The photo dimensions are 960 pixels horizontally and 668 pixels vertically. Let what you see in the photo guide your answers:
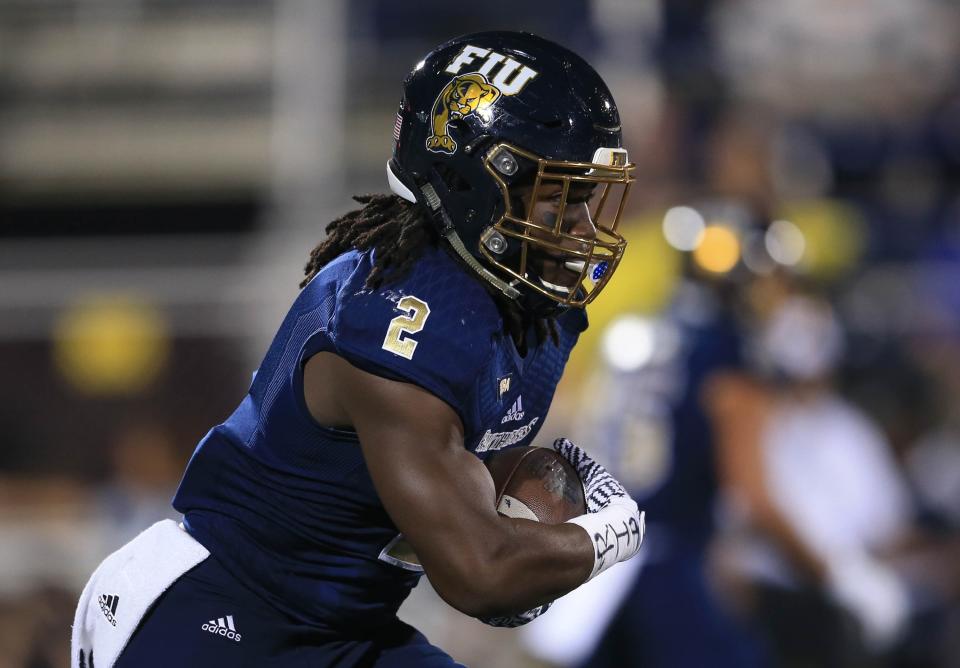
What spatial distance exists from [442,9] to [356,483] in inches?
317

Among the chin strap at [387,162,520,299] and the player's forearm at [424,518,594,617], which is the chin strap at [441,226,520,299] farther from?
the player's forearm at [424,518,594,617]

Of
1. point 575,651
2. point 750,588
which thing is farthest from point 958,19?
point 575,651

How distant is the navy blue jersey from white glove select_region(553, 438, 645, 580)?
160 mm

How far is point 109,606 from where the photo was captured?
2.48 m

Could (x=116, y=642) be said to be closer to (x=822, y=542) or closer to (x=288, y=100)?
(x=822, y=542)

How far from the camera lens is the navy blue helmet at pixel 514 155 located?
7.87ft

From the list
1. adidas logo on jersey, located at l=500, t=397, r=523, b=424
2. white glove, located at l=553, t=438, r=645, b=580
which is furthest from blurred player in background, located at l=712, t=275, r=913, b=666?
adidas logo on jersey, located at l=500, t=397, r=523, b=424

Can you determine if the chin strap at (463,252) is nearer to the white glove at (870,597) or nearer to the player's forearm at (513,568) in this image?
the player's forearm at (513,568)

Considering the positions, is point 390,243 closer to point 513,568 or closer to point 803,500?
point 513,568

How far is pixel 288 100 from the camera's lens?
11.2m

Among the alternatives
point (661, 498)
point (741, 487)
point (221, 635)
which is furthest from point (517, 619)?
point (741, 487)

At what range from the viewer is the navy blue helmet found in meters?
2.40

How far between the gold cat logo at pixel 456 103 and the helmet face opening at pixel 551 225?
0.27ft

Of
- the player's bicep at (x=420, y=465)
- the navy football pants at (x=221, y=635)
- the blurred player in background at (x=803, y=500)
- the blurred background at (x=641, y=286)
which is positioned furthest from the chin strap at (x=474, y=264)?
the blurred player in background at (x=803, y=500)
